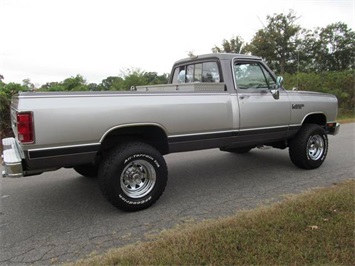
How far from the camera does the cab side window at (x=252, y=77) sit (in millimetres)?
4840

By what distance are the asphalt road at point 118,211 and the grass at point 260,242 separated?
1.22ft

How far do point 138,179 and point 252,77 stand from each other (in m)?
2.58

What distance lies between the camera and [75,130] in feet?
11.0

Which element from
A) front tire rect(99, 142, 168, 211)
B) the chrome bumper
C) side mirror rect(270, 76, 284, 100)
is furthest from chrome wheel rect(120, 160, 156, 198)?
side mirror rect(270, 76, 284, 100)

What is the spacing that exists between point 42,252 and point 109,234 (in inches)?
26.2

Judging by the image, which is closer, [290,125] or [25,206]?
[25,206]

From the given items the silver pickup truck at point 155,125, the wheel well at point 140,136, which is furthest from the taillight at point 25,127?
the wheel well at point 140,136

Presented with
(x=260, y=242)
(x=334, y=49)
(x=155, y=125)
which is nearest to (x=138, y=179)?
(x=155, y=125)

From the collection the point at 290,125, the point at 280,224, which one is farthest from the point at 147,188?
the point at 290,125

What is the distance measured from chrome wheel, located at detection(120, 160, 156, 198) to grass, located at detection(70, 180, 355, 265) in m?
0.80

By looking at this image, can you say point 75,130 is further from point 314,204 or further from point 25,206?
point 314,204

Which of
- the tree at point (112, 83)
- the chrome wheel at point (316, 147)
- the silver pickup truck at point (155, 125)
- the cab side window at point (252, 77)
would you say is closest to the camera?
the silver pickup truck at point (155, 125)

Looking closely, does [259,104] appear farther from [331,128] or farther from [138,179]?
[138,179]

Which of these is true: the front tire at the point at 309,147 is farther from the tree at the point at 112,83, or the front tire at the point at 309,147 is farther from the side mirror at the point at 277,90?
the tree at the point at 112,83
